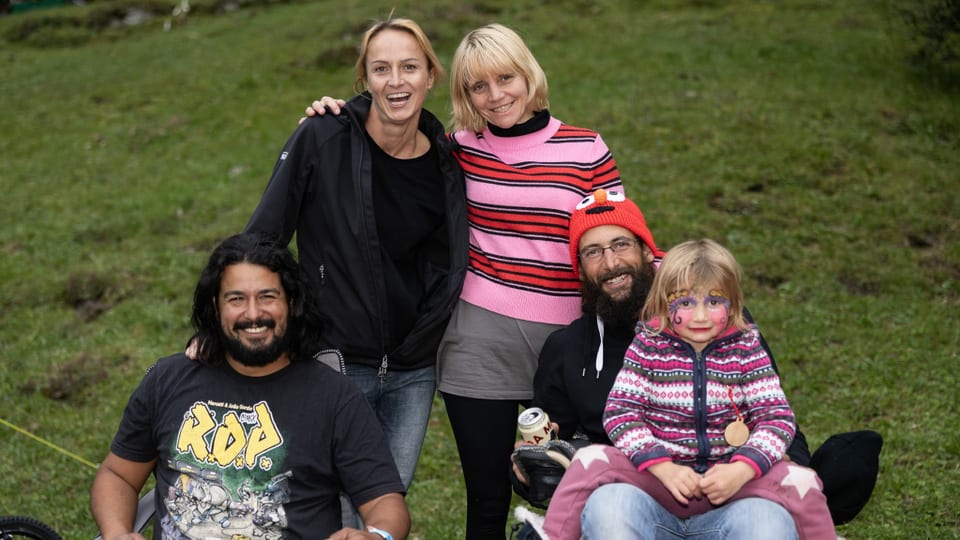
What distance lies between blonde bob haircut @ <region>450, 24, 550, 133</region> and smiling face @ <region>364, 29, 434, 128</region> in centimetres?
19

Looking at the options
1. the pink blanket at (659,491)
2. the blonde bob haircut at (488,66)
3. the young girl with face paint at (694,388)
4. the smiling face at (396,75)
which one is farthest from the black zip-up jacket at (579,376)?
the smiling face at (396,75)

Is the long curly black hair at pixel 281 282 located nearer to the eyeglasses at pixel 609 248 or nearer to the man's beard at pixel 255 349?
the man's beard at pixel 255 349

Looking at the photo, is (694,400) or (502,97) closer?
(694,400)

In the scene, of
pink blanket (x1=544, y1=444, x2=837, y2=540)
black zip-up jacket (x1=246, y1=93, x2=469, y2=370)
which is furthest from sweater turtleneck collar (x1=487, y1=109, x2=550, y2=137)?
pink blanket (x1=544, y1=444, x2=837, y2=540)

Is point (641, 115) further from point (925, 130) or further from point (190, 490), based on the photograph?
point (190, 490)

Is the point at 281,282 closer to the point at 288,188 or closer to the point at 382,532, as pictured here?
the point at 288,188

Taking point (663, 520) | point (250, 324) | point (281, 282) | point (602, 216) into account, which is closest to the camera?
point (663, 520)

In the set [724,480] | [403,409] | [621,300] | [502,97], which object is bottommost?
[403,409]

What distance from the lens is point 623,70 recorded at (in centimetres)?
1311

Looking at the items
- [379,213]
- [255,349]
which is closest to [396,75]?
[379,213]

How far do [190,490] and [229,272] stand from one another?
0.72 meters

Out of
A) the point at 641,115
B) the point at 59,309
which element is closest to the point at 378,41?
the point at 59,309

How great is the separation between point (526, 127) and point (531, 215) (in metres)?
0.35

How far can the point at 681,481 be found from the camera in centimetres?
294
